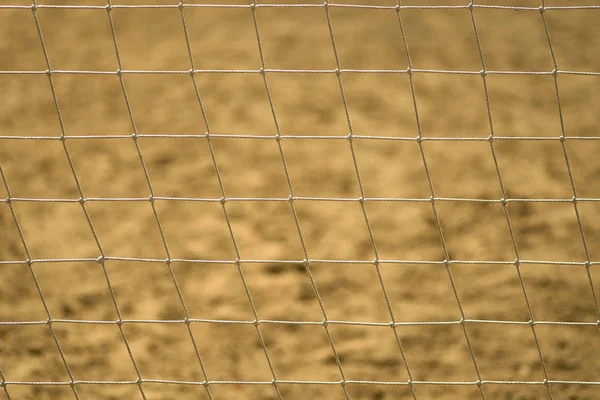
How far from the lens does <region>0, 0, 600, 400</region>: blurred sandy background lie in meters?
1.63

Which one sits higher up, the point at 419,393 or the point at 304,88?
the point at 304,88

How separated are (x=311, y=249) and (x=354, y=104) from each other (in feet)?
1.94

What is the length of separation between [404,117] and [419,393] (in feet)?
3.09

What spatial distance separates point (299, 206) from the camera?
1.99 metres

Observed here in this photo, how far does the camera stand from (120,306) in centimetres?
174

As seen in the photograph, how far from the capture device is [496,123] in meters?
2.24

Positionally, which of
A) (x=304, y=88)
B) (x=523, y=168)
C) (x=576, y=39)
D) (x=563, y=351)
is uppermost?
(x=304, y=88)

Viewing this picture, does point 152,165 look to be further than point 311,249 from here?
Yes

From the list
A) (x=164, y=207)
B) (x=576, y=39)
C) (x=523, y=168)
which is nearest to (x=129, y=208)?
(x=164, y=207)

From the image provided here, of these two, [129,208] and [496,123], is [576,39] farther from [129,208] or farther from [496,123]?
[129,208]

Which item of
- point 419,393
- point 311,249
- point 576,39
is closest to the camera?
point 419,393

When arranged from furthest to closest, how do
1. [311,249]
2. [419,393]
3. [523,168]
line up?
[523,168] < [311,249] < [419,393]

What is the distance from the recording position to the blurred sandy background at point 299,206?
1628 millimetres

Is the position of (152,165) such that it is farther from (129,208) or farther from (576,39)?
(576,39)
